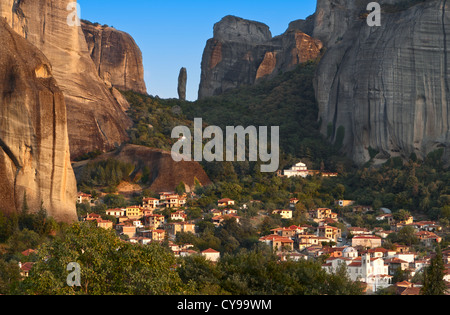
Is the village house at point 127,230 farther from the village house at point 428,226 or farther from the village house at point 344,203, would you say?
the village house at point 428,226

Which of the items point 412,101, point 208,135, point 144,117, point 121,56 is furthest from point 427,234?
point 121,56

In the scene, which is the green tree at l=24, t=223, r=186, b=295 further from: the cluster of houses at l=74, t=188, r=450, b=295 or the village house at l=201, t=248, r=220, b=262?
the village house at l=201, t=248, r=220, b=262

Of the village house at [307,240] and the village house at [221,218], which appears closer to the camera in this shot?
the village house at [307,240]

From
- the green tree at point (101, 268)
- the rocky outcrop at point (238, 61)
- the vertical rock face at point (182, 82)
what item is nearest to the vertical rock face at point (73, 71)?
the vertical rock face at point (182, 82)

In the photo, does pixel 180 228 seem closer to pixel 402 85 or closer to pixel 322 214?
pixel 322 214

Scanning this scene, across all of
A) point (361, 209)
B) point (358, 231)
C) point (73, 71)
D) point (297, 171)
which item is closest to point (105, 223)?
point (358, 231)

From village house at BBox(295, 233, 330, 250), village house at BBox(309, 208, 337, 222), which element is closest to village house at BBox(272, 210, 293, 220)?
village house at BBox(309, 208, 337, 222)
